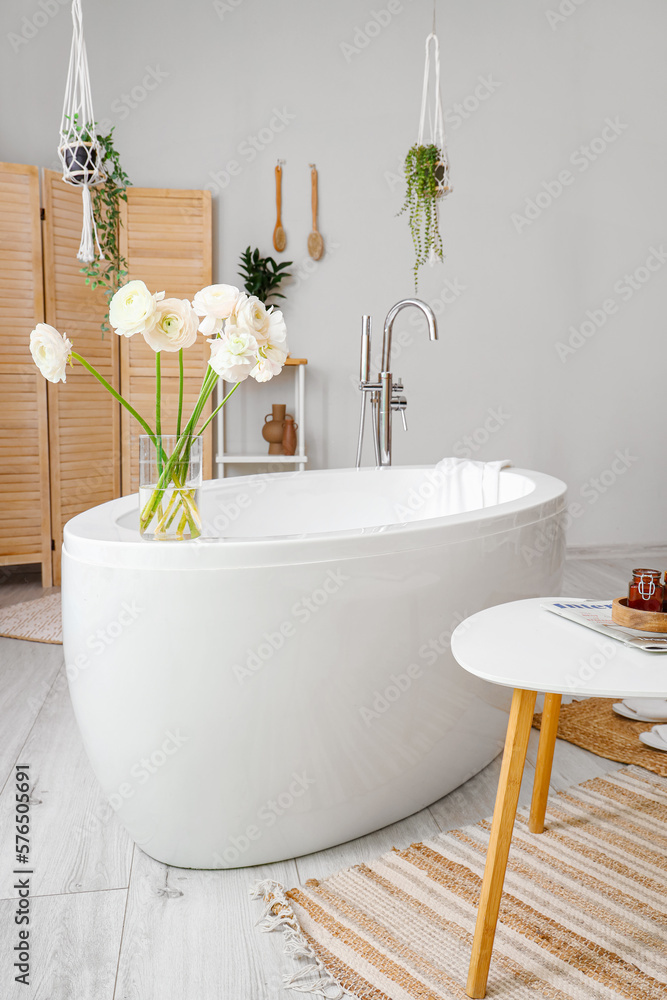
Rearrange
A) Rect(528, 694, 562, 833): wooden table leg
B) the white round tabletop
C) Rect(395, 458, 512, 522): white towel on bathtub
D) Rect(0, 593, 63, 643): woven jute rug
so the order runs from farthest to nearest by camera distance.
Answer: Rect(0, 593, 63, 643): woven jute rug → Rect(395, 458, 512, 522): white towel on bathtub → Rect(528, 694, 562, 833): wooden table leg → the white round tabletop

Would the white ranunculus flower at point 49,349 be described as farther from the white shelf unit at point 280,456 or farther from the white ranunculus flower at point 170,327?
the white shelf unit at point 280,456

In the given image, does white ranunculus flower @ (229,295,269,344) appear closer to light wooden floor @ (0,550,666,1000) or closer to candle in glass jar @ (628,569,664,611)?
candle in glass jar @ (628,569,664,611)

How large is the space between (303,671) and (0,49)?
12.2 ft

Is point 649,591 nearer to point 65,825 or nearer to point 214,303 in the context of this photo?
point 214,303

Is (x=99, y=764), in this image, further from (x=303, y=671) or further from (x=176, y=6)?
(x=176, y=6)

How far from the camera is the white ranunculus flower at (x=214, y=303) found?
1445 mm

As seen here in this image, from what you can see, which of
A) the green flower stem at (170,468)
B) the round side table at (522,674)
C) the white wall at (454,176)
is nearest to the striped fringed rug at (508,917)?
the round side table at (522,674)

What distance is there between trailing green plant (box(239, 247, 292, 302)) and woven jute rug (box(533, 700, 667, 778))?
2.51 meters

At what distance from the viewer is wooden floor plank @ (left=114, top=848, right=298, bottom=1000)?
1208 millimetres

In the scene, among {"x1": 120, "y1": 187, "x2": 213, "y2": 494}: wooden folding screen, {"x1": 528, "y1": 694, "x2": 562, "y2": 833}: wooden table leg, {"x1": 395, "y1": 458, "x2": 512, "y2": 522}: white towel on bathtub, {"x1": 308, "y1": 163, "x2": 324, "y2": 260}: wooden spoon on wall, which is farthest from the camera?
{"x1": 308, "y1": 163, "x2": 324, "y2": 260}: wooden spoon on wall

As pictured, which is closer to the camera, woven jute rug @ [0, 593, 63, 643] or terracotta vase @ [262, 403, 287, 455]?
woven jute rug @ [0, 593, 63, 643]

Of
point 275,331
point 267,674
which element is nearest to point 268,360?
point 275,331

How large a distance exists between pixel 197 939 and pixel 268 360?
1004 mm

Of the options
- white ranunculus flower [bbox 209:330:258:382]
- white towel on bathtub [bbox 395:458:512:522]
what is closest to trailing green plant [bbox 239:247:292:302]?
white towel on bathtub [bbox 395:458:512:522]
